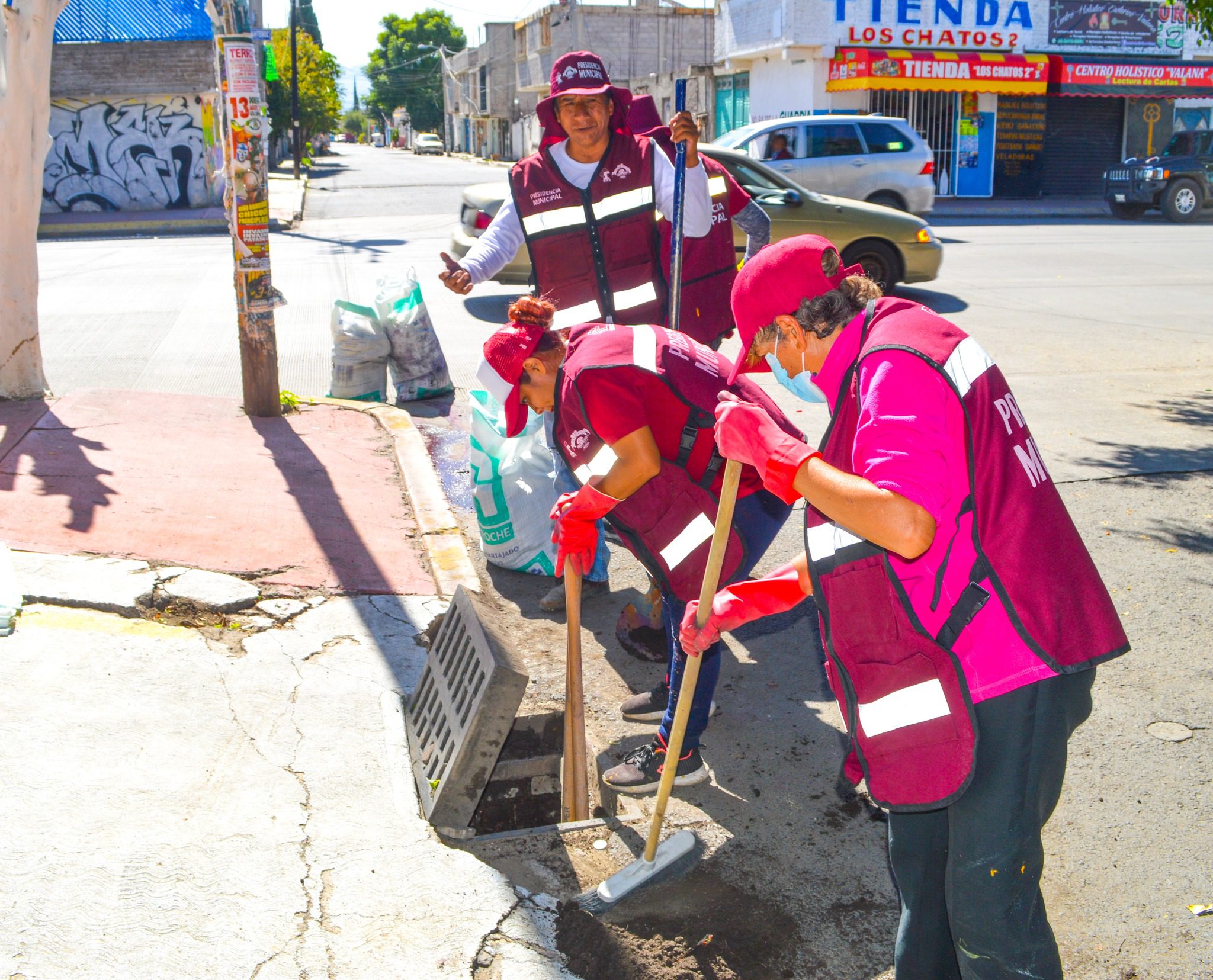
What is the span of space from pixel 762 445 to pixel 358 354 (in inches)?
232

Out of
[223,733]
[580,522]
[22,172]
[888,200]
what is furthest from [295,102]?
[580,522]

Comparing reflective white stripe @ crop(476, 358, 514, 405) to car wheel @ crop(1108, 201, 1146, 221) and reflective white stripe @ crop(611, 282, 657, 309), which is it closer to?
reflective white stripe @ crop(611, 282, 657, 309)

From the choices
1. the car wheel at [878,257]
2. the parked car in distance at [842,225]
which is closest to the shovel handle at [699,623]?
the parked car in distance at [842,225]

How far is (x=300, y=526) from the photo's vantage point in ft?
17.1

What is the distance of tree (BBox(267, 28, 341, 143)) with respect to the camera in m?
37.6

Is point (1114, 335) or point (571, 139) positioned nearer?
point (571, 139)

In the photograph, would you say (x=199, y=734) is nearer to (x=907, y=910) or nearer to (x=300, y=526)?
(x=300, y=526)

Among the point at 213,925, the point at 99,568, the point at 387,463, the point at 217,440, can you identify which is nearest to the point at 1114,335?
the point at 387,463

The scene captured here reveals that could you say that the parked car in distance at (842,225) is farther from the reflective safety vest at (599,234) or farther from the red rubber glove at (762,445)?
the red rubber glove at (762,445)

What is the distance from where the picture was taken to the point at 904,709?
2078 mm

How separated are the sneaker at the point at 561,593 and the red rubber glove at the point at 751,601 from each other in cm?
204

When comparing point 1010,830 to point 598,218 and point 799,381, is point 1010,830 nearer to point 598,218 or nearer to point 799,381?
point 799,381

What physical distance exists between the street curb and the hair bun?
1158mm

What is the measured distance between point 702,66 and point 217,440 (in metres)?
28.1
